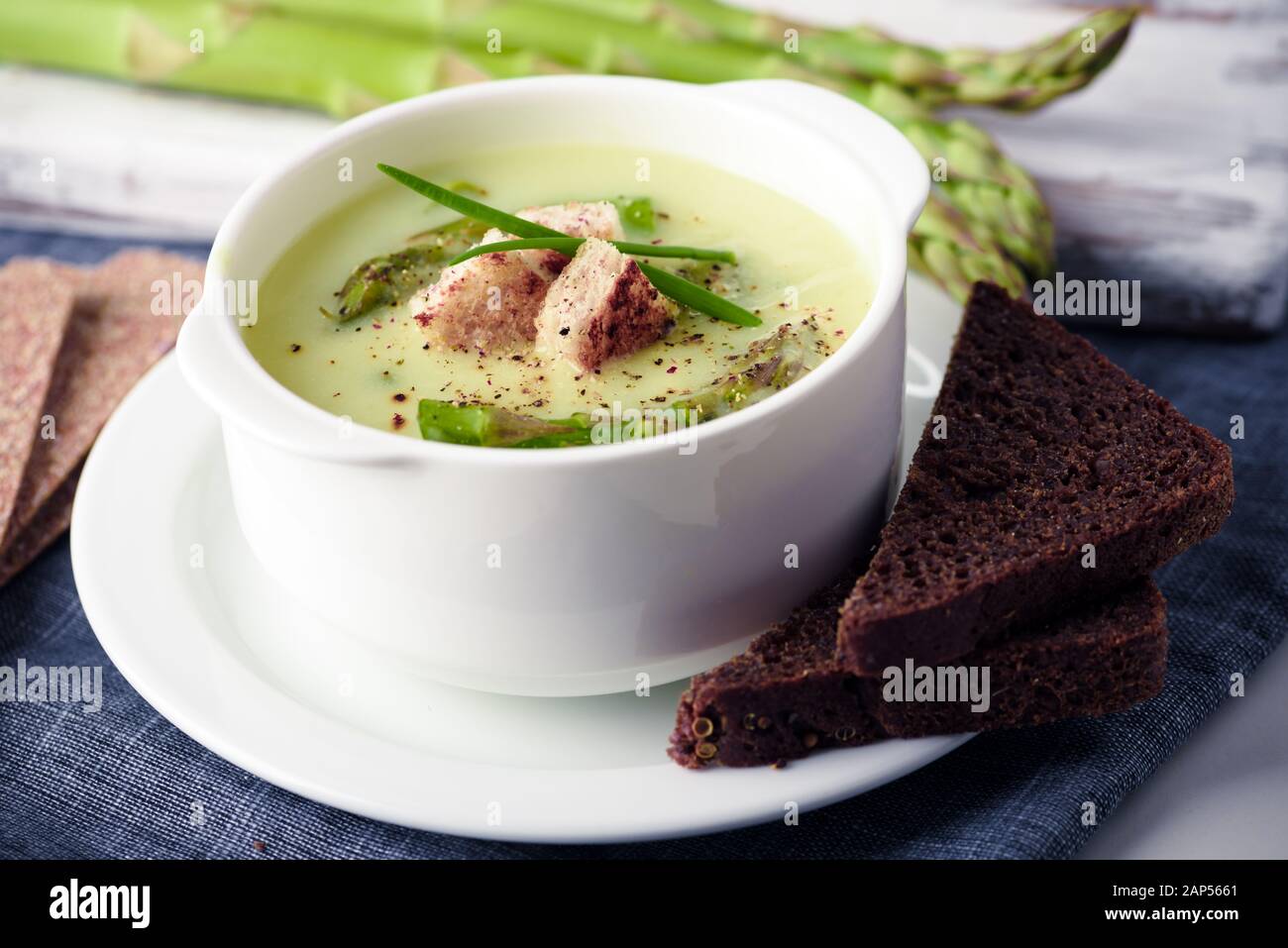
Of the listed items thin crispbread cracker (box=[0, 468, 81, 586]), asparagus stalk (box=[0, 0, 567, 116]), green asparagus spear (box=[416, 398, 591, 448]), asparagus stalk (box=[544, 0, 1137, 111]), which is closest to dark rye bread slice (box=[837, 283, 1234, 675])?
green asparagus spear (box=[416, 398, 591, 448])

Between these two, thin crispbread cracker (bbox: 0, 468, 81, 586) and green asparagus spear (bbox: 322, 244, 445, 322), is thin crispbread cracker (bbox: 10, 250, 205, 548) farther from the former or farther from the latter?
green asparagus spear (bbox: 322, 244, 445, 322)

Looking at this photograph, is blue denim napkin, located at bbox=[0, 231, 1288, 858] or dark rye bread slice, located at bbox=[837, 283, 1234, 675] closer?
dark rye bread slice, located at bbox=[837, 283, 1234, 675]

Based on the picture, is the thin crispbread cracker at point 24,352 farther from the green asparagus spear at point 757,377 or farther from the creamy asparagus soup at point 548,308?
the green asparagus spear at point 757,377

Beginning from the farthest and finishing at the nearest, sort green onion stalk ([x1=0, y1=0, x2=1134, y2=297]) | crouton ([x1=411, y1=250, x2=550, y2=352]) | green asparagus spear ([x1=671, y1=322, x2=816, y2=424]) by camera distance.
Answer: green onion stalk ([x1=0, y1=0, x2=1134, y2=297]), crouton ([x1=411, y1=250, x2=550, y2=352]), green asparagus spear ([x1=671, y1=322, x2=816, y2=424])

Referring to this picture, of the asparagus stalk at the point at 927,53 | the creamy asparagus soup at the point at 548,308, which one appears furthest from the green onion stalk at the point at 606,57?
the creamy asparagus soup at the point at 548,308

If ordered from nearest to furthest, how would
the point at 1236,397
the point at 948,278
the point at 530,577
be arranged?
the point at 530,577 → the point at 1236,397 → the point at 948,278

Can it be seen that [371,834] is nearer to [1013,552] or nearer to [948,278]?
[1013,552]
